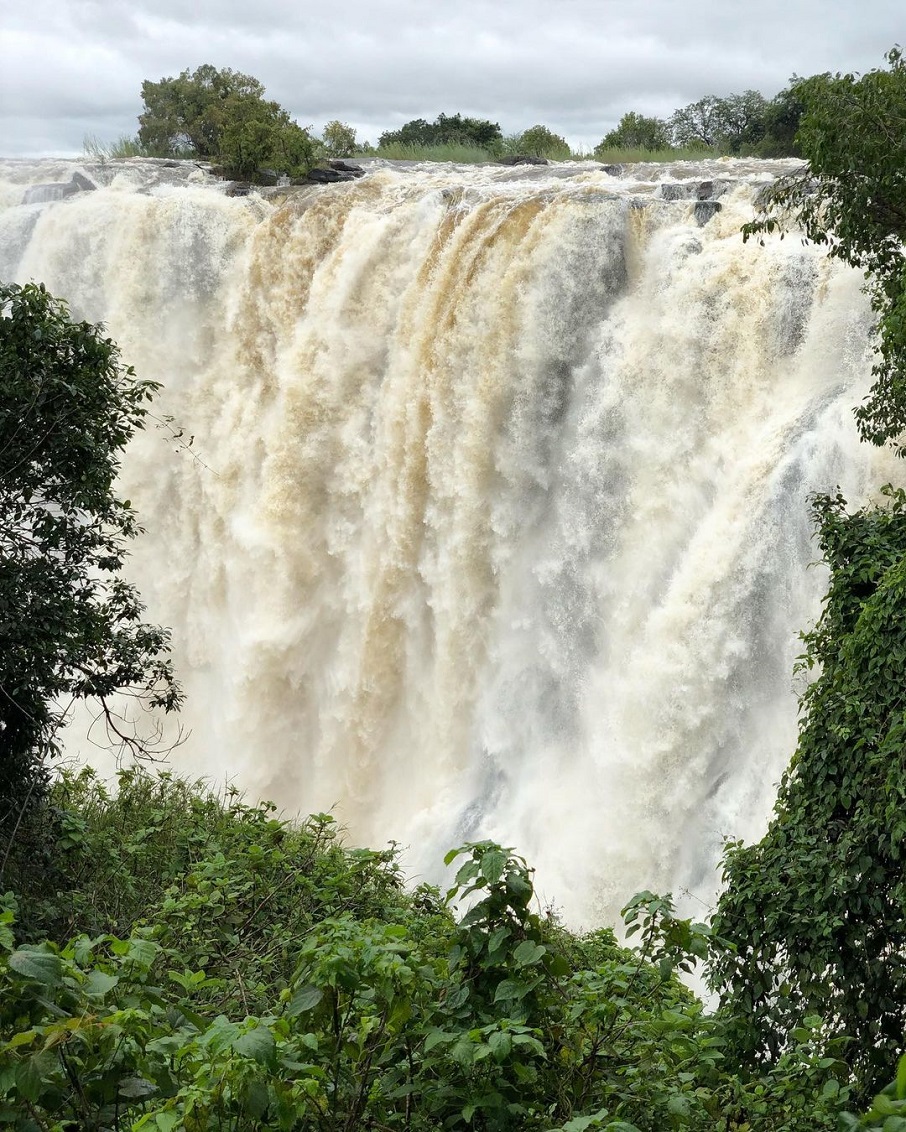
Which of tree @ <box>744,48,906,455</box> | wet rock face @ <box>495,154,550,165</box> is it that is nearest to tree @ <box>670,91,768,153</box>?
wet rock face @ <box>495,154,550,165</box>

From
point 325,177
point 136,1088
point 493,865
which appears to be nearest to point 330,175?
point 325,177

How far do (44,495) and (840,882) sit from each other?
5427 millimetres

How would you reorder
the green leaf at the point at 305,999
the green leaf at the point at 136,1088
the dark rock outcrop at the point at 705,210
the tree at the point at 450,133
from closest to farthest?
the green leaf at the point at 136,1088
the green leaf at the point at 305,999
the dark rock outcrop at the point at 705,210
the tree at the point at 450,133

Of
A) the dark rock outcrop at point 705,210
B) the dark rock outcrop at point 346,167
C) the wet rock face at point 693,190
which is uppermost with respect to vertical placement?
the dark rock outcrop at point 346,167

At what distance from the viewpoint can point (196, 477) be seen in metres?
17.7

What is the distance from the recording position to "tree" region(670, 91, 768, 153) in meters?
27.5

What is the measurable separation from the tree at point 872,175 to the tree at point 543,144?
17.7 m

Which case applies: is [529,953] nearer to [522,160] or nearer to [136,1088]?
[136,1088]

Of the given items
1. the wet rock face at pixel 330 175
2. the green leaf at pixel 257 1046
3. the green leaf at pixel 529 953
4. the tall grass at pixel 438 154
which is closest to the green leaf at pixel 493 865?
the green leaf at pixel 529 953

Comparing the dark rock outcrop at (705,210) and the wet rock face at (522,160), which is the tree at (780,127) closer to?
the wet rock face at (522,160)

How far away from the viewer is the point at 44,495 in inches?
306

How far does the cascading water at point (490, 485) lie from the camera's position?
1117 cm

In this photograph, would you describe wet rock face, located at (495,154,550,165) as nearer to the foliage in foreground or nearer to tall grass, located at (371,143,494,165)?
tall grass, located at (371,143,494,165)

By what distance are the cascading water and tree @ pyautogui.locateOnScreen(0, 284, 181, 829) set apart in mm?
5668
